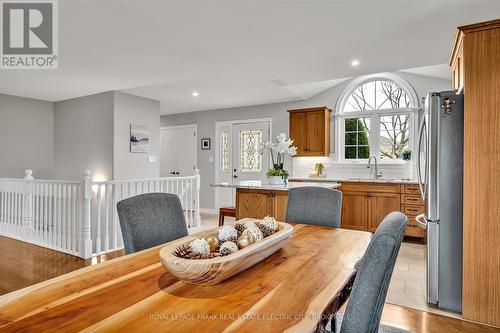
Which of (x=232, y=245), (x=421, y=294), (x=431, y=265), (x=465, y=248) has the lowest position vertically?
(x=421, y=294)

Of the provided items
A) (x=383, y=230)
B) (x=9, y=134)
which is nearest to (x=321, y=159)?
(x=383, y=230)

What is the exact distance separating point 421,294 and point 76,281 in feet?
8.87

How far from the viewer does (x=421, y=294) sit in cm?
261

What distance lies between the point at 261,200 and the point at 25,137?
4.88 meters

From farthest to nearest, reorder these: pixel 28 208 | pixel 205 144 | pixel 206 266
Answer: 1. pixel 205 144
2. pixel 28 208
3. pixel 206 266

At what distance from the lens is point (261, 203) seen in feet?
12.3

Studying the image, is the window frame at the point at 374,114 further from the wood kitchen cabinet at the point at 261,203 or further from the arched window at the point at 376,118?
the wood kitchen cabinet at the point at 261,203

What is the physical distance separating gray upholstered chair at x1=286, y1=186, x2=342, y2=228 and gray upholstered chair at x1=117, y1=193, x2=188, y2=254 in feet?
2.78

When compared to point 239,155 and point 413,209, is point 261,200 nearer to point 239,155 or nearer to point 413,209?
point 413,209

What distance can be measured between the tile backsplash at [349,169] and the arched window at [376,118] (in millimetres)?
157

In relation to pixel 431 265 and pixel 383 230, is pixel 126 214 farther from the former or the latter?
pixel 431 265

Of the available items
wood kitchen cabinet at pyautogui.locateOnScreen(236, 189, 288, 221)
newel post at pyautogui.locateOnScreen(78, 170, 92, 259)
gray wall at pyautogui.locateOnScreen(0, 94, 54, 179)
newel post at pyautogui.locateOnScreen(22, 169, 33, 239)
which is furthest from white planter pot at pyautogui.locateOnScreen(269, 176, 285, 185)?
gray wall at pyautogui.locateOnScreen(0, 94, 54, 179)

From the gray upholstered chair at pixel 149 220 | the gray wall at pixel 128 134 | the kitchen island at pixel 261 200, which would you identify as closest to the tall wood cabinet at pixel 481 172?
the kitchen island at pixel 261 200

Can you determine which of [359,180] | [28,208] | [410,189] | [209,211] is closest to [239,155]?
[209,211]
